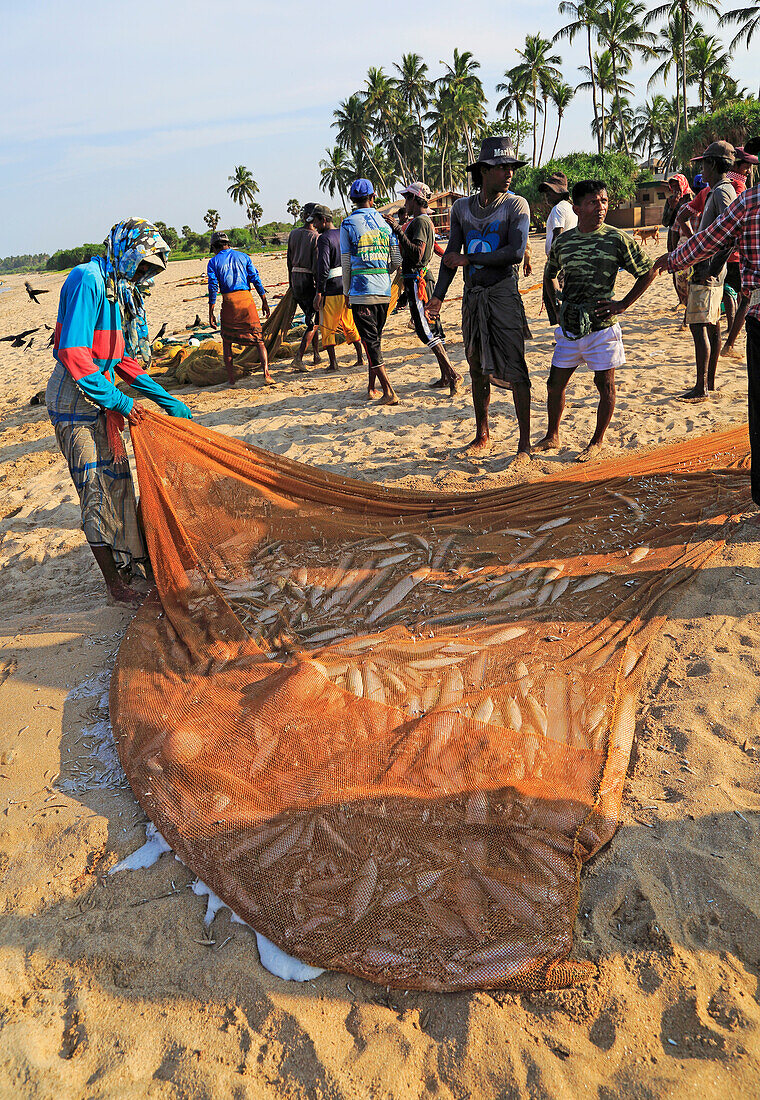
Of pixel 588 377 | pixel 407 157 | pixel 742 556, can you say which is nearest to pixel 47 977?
pixel 742 556

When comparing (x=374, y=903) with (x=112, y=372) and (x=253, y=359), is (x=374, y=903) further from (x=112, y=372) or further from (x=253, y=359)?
(x=253, y=359)

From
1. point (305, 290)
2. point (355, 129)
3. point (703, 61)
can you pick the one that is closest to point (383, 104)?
point (355, 129)

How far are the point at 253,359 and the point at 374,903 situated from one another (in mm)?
7894

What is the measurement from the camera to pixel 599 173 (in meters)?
32.2

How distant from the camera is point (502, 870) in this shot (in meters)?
1.98

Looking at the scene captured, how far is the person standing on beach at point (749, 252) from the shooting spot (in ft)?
11.1

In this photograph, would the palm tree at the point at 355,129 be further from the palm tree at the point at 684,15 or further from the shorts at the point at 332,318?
the shorts at the point at 332,318

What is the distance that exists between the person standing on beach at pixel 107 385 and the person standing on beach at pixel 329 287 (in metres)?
4.26

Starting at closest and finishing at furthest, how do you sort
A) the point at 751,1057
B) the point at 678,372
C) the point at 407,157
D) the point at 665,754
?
the point at 751,1057, the point at 665,754, the point at 678,372, the point at 407,157

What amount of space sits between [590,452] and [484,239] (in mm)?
1695

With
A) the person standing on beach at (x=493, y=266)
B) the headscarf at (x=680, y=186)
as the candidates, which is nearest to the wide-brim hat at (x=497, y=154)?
the person standing on beach at (x=493, y=266)

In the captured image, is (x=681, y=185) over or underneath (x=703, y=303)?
over

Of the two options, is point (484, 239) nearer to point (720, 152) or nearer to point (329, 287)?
point (720, 152)

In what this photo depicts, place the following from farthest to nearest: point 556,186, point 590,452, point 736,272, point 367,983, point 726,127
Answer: point 726,127
point 736,272
point 556,186
point 590,452
point 367,983
